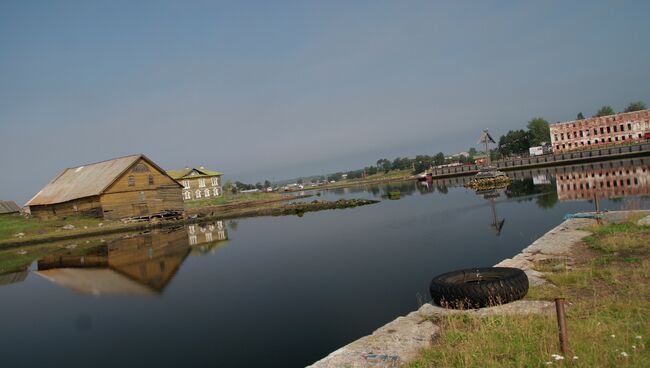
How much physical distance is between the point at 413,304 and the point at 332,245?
12.2 metres

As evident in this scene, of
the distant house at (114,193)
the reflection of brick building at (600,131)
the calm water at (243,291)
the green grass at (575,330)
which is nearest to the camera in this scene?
the green grass at (575,330)

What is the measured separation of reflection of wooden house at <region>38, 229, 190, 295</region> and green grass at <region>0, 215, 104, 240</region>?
573 inches

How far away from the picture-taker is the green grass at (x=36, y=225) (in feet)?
136

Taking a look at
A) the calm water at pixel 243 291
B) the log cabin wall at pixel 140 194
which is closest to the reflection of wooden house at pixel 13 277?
the calm water at pixel 243 291

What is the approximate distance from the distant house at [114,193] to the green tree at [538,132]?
311 ft

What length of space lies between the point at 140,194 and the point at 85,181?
22.3 feet

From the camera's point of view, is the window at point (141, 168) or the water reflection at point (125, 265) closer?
the water reflection at point (125, 265)

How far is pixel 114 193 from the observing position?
47125 mm

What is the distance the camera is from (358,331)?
31.9 feet

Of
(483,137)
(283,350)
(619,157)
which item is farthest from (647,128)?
(283,350)

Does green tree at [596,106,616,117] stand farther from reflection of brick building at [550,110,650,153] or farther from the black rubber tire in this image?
the black rubber tire

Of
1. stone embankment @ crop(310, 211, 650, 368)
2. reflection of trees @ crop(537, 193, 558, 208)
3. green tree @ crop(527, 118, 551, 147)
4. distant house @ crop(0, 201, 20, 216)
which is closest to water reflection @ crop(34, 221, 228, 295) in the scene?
stone embankment @ crop(310, 211, 650, 368)

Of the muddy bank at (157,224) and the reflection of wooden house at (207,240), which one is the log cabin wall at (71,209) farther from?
the reflection of wooden house at (207,240)

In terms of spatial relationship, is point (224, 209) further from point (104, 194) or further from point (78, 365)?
point (78, 365)
